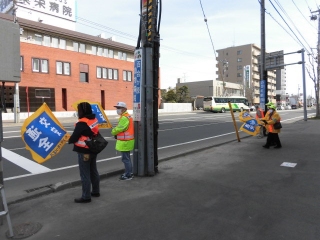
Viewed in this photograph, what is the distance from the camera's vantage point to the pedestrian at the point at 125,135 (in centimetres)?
566

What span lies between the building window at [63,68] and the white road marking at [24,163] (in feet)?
86.4

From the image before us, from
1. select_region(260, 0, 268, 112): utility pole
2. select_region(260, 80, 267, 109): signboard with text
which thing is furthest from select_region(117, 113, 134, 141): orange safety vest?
select_region(260, 80, 267, 109): signboard with text

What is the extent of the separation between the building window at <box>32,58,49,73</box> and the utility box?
1188 inches

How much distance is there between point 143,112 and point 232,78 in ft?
310

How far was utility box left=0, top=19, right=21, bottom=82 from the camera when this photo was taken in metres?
3.64

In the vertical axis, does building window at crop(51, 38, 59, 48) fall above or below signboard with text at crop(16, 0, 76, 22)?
below

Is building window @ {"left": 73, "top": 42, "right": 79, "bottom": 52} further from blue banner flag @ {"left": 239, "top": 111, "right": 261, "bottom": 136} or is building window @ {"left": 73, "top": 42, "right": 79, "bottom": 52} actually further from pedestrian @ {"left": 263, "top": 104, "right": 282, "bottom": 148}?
pedestrian @ {"left": 263, "top": 104, "right": 282, "bottom": 148}

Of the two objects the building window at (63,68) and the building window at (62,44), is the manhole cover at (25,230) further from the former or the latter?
the building window at (62,44)

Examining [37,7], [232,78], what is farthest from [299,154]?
[232,78]

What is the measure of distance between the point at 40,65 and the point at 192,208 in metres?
31.7

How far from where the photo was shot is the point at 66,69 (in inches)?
1357

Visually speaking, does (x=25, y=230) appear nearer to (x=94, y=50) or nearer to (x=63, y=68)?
(x=63, y=68)

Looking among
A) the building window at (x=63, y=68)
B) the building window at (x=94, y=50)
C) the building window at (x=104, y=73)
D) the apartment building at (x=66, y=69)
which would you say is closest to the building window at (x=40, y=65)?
the apartment building at (x=66, y=69)

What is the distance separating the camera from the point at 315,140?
1134 centimetres
